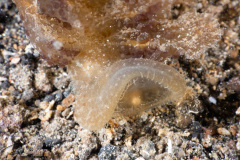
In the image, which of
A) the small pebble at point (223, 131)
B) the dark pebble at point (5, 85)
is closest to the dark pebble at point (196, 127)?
the small pebble at point (223, 131)

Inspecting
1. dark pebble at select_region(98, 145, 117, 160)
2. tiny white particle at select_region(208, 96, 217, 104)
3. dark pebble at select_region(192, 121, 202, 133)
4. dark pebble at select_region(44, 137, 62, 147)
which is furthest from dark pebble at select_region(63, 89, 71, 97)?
tiny white particle at select_region(208, 96, 217, 104)

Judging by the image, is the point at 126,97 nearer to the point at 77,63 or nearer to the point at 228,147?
the point at 77,63

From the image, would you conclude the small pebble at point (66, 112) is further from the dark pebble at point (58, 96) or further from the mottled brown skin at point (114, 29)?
the mottled brown skin at point (114, 29)

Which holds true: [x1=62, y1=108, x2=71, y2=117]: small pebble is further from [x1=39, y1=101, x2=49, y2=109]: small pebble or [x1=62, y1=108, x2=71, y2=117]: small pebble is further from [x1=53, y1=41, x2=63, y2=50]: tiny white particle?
[x1=53, y1=41, x2=63, y2=50]: tiny white particle

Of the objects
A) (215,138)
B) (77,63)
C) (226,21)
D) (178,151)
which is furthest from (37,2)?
(226,21)

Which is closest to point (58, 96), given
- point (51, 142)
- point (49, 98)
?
point (49, 98)

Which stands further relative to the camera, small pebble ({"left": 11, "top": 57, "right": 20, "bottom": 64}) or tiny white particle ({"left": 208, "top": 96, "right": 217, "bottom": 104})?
small pebble ({"left": 11, "top": 57, "right": 20, "bottom": 64})
